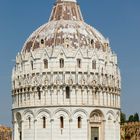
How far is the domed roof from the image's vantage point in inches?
2655

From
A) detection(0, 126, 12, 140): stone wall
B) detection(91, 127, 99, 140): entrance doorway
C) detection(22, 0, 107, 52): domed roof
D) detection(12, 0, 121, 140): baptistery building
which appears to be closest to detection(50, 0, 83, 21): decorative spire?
detection(22, 0, 107, 52): domed roof

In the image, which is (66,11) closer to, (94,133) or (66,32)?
(66,32)

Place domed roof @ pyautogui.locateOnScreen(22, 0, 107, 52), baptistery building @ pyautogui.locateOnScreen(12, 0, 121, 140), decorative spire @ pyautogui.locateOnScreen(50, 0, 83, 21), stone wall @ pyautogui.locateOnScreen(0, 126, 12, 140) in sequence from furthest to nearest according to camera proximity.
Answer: stone wall @ pyautogui.locateOnScreen(0, 126, 12, 140), decorative spire @ pyautogui.locateOnScreen(50, 0, 83, 21), domed roof @ pyautogui.locateOnScreen(22, 0, 107, 52), baptistery building @ pyautogui.locateOnScreen(12, 0, 121, 140)

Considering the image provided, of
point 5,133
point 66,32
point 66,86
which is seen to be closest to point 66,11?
point 66,32

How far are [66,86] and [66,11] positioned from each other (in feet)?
34.1

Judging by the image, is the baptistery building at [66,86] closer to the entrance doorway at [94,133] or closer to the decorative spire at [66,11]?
the entrance doorway at [94,133]

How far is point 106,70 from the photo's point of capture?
6762cm

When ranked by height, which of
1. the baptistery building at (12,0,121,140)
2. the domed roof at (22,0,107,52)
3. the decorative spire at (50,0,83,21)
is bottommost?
the baptistery building at (12,0,121,140)

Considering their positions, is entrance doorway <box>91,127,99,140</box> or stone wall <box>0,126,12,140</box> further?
stone wall <box>0,126,12,140</box>

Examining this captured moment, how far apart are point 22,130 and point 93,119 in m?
8.02

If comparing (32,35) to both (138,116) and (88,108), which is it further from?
(138,116)

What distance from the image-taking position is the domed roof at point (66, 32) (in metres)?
67.4

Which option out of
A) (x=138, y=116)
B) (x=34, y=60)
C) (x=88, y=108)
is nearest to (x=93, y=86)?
(x=88, y=108)

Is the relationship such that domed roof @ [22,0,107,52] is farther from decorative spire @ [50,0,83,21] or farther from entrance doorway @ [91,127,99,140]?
entrance doorway @ [91,127,99,140]
